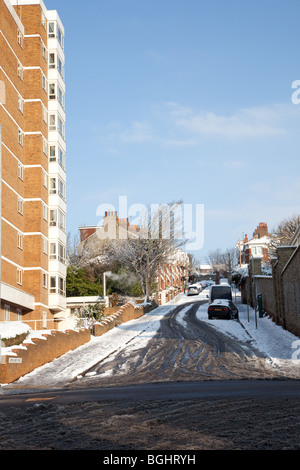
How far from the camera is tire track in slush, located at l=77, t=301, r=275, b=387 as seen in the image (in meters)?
22.9

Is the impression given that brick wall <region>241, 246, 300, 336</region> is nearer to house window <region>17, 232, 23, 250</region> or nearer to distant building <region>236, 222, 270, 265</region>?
house window <region>17, 232, 23, 250</region>

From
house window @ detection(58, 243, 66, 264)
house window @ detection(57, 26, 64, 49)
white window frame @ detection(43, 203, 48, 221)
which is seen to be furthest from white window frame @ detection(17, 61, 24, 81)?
house window @ detection(58, 243, 66, 264)

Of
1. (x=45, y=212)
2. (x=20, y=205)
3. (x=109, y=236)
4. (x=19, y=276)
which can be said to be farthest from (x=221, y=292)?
(x=109, y=236)

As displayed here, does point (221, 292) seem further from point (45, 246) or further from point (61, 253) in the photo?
point (45, 246)

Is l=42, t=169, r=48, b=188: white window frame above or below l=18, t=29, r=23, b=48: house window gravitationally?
below

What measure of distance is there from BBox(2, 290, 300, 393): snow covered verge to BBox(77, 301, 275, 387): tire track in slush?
668mm

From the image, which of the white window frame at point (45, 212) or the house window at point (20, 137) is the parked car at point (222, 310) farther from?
the house window at point (20, 137)

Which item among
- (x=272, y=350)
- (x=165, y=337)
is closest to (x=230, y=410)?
(x=272, y=350)

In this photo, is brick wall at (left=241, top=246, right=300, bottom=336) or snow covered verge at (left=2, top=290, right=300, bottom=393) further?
brick wall at (left=241, top=246, right=300, bottom=336)

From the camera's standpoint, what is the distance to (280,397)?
1347 cm

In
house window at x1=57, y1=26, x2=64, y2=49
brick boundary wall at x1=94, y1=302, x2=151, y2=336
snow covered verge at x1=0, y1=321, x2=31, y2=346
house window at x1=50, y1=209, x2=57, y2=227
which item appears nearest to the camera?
snow covered verge at x1=0, y1=321, x2=31, y2=346

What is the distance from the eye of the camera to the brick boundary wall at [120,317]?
41.4 m

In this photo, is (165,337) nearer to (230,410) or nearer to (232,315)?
(232,315)

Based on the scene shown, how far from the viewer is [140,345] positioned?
34062 millimetres
